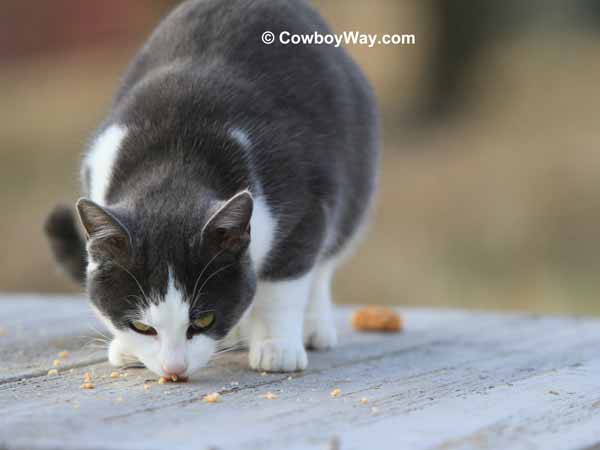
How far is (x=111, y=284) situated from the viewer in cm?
221

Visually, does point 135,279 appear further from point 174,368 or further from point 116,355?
point 116,355

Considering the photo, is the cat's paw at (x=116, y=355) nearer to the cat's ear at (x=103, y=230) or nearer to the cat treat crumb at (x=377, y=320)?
the cat's ear at (x=103, y=230)

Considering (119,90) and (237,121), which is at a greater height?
(119,90)

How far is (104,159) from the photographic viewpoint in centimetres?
255

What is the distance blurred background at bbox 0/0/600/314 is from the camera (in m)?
6.03

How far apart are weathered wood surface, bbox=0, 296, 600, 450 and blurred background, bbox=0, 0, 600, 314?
271cm

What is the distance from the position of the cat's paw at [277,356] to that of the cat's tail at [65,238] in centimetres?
79

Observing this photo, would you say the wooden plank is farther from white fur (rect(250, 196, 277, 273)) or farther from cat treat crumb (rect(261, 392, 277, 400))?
cat treat crumb (rect(261, 392, 277, 400))

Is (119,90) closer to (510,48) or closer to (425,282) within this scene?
(425,282)

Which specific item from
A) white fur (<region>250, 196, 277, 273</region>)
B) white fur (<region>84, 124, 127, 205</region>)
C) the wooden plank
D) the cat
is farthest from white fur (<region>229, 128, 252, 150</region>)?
the wooden plank

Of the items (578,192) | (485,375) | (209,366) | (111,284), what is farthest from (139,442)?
(578,192)

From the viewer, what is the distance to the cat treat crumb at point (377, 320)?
3.14 metres

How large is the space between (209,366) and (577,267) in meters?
3.98

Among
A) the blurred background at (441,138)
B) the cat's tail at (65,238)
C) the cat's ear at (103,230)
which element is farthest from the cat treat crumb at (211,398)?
the blurred background at (441,138)
